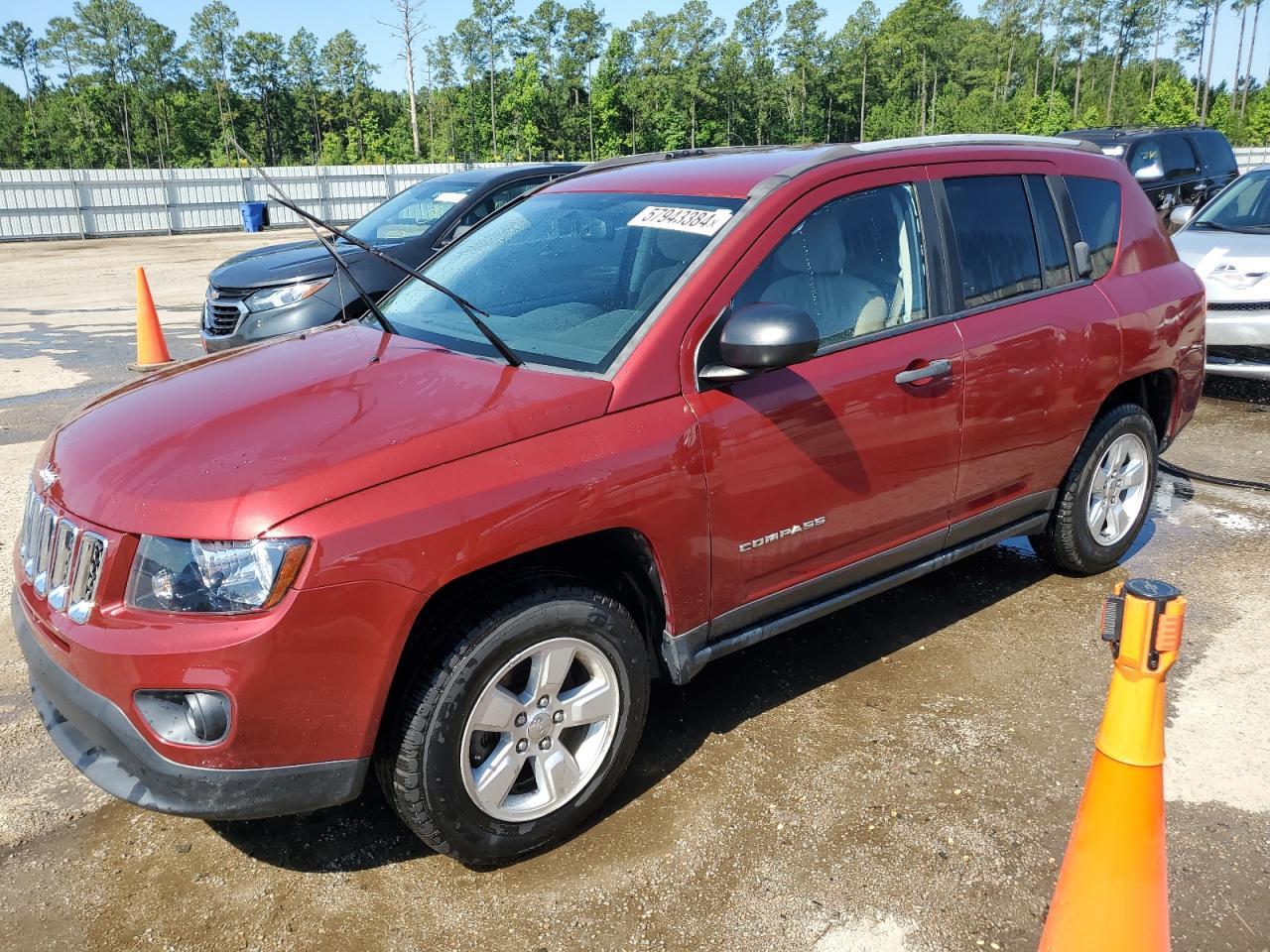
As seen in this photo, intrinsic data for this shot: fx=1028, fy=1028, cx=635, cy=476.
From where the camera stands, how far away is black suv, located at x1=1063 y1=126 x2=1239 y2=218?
533 inches

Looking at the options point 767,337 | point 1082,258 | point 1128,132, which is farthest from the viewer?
point 1128,132

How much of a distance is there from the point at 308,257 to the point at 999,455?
6.00 metres

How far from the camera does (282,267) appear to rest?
7.93 m

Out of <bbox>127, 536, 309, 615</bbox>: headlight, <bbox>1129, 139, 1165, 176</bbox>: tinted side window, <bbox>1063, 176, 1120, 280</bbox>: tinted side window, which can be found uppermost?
<bbox>1129, 139, 1165, 176</bbox>: tinted side window

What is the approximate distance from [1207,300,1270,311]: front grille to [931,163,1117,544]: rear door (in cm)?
423

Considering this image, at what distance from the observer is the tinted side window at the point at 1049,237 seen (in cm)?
415

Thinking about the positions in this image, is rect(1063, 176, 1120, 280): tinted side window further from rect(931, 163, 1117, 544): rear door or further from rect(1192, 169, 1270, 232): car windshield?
rect(1192, 169, 1270, 232): car windshield

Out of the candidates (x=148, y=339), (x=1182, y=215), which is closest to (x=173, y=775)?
(x=148, y=339)

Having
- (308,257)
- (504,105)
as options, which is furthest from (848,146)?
(504,105)

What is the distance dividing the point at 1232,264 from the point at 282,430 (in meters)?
7.68

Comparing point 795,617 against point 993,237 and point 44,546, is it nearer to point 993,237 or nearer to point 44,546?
point 993,237

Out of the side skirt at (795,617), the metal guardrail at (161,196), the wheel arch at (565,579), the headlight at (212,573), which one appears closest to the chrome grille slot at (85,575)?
the headlight at (212,573)

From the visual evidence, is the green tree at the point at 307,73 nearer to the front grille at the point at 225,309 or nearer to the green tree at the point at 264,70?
the green tree at the point at 264,70

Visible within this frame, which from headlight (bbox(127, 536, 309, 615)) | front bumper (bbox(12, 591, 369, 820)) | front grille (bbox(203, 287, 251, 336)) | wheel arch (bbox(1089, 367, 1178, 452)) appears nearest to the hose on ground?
wheel arch (bbox(1089, 367, 1178, 452))
